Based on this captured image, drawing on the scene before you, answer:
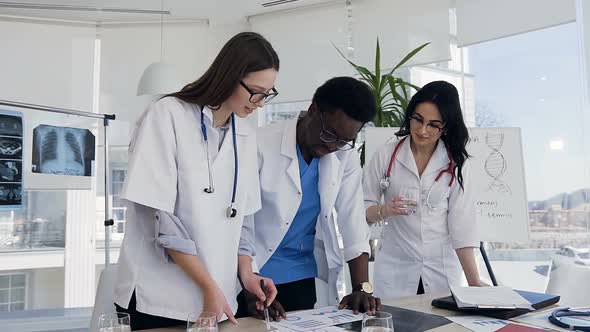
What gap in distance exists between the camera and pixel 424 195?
6.10ft

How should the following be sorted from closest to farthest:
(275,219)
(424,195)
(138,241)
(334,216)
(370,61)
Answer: (138,241), (275,219), (334,216), (424,195), (370,61)

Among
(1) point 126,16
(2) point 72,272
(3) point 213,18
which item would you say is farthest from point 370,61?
(2) point 72,272

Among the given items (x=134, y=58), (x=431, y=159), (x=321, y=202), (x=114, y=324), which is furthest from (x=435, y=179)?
(x=134, y=58)

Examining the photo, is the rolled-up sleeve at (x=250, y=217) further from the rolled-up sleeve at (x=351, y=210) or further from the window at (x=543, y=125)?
the window at (x=543, y=125)

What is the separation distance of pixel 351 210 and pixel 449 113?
54 cm

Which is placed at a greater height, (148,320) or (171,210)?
(171,210)

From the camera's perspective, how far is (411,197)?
6.04 ft

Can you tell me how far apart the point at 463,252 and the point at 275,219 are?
0.75 metres

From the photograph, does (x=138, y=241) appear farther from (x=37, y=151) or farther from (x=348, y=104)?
(x=37, y=151)

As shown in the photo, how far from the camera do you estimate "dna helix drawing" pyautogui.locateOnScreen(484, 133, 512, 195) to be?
2.67 meters

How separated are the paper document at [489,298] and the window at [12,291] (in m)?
4.63

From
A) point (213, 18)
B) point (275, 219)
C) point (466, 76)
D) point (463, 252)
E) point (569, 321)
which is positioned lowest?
point (569, 321)

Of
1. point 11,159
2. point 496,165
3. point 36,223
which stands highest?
point 11,159

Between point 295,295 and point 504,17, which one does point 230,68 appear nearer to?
point 295,295
